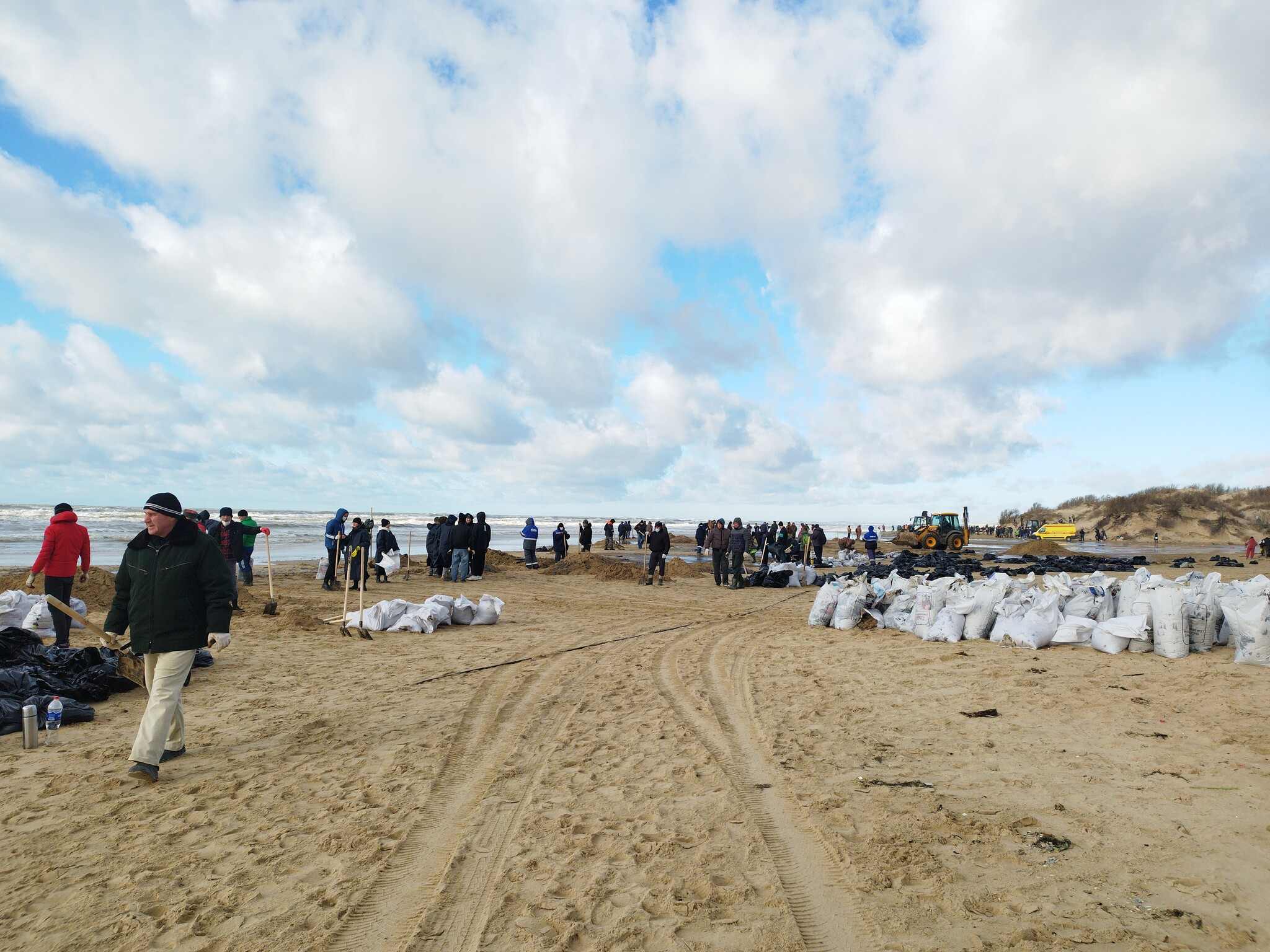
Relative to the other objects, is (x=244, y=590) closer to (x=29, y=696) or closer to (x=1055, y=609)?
(x=29, y=696)

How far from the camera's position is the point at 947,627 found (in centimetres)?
838

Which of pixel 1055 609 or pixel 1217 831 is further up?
pixel 1055 609

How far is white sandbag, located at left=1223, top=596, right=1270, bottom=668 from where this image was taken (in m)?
6.27

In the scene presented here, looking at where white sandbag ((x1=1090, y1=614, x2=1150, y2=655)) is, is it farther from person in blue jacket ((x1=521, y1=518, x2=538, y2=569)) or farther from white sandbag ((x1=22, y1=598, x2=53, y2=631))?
person in blue jacket ((x1=521, y1=518, x2=538, y2=569))

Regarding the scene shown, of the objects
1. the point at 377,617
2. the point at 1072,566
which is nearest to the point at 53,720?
the point at 377,617

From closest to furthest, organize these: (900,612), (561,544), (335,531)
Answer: (900,612) < (335,531) < (561,544)

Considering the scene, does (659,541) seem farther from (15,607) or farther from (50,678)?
(50,678)

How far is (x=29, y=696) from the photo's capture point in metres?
5.00

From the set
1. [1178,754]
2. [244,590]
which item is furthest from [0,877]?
[244,590]

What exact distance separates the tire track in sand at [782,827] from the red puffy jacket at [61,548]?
20.8 feet

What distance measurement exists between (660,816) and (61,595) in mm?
7399

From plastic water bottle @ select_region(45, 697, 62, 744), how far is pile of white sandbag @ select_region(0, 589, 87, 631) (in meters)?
4.04

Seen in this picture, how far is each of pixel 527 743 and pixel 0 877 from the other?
2.66 m

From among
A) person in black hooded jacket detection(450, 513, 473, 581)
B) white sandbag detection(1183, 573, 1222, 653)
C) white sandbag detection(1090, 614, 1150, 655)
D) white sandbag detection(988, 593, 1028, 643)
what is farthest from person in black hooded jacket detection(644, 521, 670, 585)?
white sandbag detection(1183, 573, 1222, 653)
